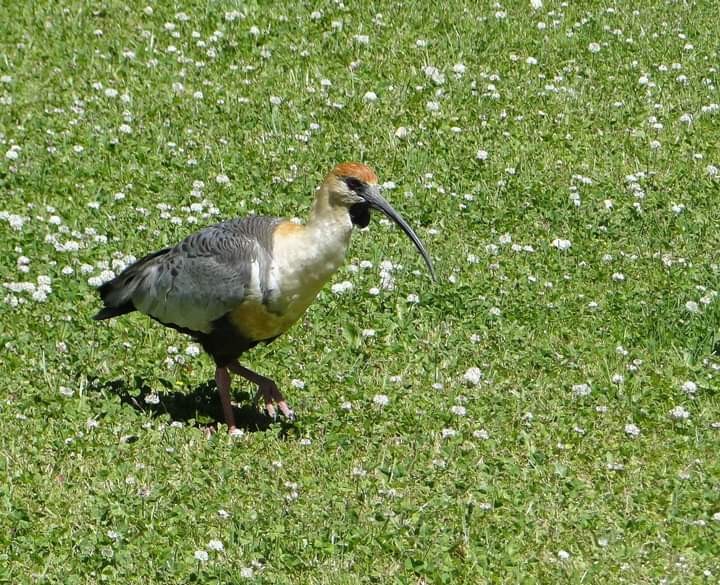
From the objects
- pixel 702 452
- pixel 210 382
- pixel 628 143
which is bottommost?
pixel 210 382

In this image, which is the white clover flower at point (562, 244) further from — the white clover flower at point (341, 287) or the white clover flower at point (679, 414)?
the white clover flower at point (679, 414)

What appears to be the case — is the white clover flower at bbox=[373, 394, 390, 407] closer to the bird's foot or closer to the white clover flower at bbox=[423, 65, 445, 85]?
the bird's foot

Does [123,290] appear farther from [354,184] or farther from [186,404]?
[354,184]

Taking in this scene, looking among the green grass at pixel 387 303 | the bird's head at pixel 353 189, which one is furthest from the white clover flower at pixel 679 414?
the bird's head at pixel 353 189

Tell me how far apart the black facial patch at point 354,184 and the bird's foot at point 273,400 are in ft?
3.88

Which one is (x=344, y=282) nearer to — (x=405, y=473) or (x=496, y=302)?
(x=496, y=302)

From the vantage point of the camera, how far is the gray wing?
6980mm

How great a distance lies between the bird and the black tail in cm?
2

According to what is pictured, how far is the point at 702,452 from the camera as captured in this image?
691 centimetres

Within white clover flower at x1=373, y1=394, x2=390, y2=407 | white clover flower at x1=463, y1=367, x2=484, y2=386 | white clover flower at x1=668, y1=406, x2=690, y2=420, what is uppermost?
white clover flower at x1=668, y1=406, x2=690, y2=420

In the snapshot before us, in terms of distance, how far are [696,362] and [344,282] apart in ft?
7.48

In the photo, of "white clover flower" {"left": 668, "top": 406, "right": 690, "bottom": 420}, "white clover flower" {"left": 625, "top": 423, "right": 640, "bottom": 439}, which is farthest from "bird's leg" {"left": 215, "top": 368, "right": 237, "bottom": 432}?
"white clover flower" {"left": 668, "top": 406, "right": 690, "bottom": 420}

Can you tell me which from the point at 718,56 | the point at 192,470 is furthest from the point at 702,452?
the point at 718,56

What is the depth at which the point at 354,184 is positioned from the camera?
6.96m
